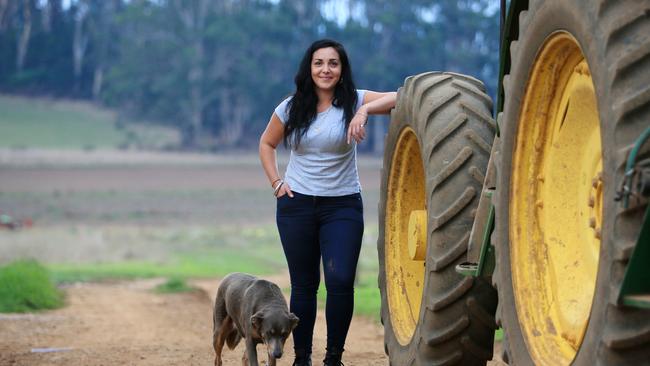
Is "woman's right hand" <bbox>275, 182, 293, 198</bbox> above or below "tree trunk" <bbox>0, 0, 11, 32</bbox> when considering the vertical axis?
below

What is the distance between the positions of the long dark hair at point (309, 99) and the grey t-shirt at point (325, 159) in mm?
36

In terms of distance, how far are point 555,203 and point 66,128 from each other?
6709 cm

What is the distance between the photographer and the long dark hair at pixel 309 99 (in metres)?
7.00

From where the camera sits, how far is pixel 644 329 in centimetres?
350

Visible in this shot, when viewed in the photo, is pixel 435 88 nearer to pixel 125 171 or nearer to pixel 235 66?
pixel 125 171

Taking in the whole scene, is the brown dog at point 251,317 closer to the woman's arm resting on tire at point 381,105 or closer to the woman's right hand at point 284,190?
the woman's right hand at point 284,190

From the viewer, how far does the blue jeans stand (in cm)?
696

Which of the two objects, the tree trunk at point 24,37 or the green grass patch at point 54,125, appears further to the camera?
the tree trunk at point 24,37

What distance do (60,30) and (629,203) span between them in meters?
79.1

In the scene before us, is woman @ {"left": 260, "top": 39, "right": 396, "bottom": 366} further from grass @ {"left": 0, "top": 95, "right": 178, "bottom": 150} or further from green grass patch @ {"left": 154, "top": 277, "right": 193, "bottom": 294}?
grass @ {"left": 0, "top": 95, "right": 178, "bottom": 150}

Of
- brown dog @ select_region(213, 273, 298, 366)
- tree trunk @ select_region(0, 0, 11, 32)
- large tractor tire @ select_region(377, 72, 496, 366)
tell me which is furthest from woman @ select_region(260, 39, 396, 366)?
tree trunk @ select_region(0, 0, 11, 32)

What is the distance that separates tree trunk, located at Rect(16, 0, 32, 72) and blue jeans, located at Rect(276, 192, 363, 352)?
241 feet

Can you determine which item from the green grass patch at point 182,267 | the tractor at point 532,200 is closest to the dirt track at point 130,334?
the tractor at point 532,200

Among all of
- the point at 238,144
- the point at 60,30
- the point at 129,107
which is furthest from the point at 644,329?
the point at 60,30
